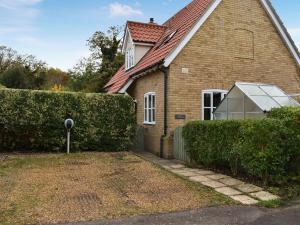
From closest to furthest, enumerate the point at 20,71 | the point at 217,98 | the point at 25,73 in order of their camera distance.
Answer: the point at 217,98, the point at 20,71, the point at 25,73

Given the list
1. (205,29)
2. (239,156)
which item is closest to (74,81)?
(205,29)

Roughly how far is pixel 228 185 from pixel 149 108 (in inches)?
329

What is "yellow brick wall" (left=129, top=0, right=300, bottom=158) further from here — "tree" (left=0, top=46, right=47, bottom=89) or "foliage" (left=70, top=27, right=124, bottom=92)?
"tree" (left=0, top=46, right=47, bottom=89)

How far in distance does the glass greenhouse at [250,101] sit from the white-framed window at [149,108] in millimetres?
3582

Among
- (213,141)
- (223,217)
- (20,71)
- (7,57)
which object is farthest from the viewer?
(7,57)

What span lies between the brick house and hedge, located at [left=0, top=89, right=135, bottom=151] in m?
1.70

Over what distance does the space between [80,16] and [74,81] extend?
28.1m

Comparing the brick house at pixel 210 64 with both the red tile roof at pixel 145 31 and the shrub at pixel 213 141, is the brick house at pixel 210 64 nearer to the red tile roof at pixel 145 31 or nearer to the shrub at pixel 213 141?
the shrub at pixel 213 141

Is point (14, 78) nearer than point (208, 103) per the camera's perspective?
No

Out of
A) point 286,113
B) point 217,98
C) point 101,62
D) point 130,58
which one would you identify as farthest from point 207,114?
point 101,62

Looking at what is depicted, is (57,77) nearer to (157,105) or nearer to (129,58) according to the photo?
(129,58)

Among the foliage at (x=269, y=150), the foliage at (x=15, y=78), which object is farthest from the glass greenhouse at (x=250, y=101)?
the foliage at (x=15, y=78)

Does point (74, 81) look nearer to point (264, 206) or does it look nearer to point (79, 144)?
point (79, 144)

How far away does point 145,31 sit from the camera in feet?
63.5
